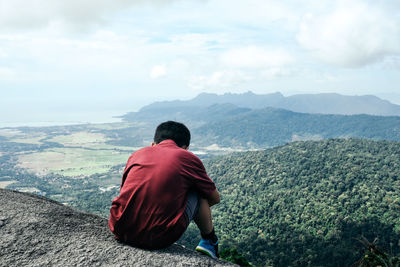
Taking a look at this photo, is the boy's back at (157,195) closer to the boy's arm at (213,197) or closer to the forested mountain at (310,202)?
the boy's arm at (213,197)

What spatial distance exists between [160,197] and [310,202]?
206 ft

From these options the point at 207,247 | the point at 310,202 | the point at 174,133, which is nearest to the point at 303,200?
the point at 310,202

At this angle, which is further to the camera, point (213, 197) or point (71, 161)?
point (71, 161)

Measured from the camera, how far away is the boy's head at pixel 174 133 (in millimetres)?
4723

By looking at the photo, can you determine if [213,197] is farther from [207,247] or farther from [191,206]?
[207,247]

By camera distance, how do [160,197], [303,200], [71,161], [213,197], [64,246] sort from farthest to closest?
[71,161] → [303,200] → [213,197] → [64,246] → [160,197]

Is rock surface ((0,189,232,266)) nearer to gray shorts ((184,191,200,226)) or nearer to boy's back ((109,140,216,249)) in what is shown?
boy's back ((109,140,216,249))

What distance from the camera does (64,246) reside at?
434cm

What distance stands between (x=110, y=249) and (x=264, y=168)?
3308 inches

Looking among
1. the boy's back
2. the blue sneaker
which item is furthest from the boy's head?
the blue sneaker

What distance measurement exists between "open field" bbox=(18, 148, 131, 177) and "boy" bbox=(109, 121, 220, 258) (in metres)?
132

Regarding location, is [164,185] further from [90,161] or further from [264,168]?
[90,161]

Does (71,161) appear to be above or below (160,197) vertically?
below

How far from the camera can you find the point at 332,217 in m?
54.1
